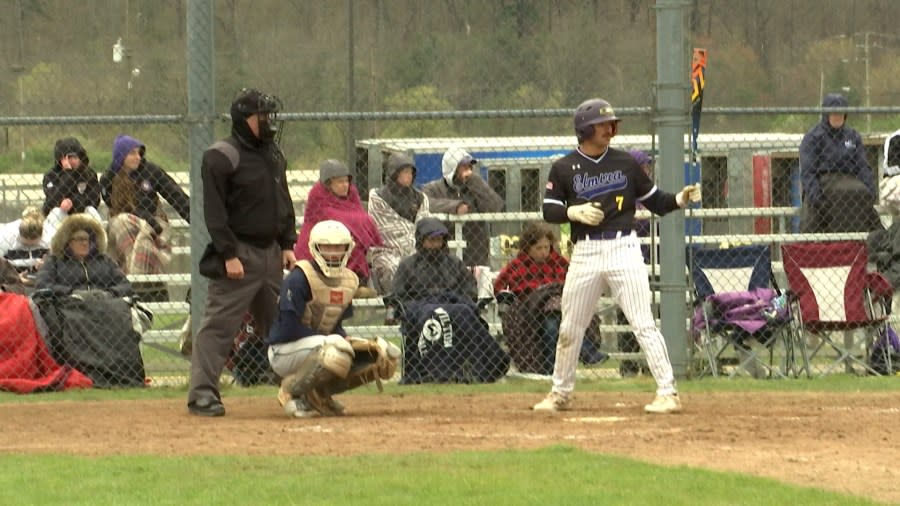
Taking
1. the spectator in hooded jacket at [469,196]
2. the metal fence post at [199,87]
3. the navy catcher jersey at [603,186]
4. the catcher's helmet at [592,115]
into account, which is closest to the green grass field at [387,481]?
the navy catcher jersey at [603,186]

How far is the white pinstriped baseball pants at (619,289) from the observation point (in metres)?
10.8

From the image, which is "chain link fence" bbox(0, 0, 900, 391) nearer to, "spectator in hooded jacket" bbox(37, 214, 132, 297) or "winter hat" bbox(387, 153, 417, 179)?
"spectator in hooded jacket" bbox(37, 214, 132, 297)

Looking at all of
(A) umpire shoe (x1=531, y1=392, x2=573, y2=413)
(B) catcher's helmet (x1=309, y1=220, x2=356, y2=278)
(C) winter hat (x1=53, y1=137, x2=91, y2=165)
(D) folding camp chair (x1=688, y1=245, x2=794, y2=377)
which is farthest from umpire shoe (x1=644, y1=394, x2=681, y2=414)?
(C) winter hat (x1=53, y1=137, x2=91, y2=165)

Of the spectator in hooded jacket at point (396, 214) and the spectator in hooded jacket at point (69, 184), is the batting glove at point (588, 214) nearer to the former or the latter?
the spectator in hooded jacket at point (396, 214)

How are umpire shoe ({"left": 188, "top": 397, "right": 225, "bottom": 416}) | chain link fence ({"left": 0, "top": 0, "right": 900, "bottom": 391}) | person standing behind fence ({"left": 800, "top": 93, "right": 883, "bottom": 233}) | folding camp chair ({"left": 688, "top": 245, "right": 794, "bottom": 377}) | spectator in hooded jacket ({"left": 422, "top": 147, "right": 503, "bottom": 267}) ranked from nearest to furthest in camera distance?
umpire shoe ({"left": 188, "top": 397, "right": 225, "bottom": 416}) < chain link fence ({"left": 0, "top": 0, "right": 900, "bottom": 391}) < folding camp chair ({"left": 688, "top": 245, "right": 794, "bottom": 377}) < person standing behind fence ({"left": 800, "top": 93, "right": 883, "bottom": 233}) < spectator in hooded jacket ({"left": 422, "top": 147, "right": 503, "bottom": 267})

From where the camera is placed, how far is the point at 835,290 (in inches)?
545

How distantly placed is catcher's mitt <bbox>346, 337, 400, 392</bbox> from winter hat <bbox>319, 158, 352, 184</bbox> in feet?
9.65

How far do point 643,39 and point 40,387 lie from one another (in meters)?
5.44

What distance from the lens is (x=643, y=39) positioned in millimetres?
14805

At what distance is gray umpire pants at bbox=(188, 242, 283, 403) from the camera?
11.1 m

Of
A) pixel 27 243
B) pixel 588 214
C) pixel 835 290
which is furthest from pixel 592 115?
pixel 27 243

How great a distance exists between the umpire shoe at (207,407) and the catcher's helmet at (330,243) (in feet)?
3.65

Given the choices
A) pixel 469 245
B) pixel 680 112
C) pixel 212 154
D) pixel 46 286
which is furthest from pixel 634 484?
pixel 469 245

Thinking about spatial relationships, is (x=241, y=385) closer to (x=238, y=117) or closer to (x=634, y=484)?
(x=238, y=117)
